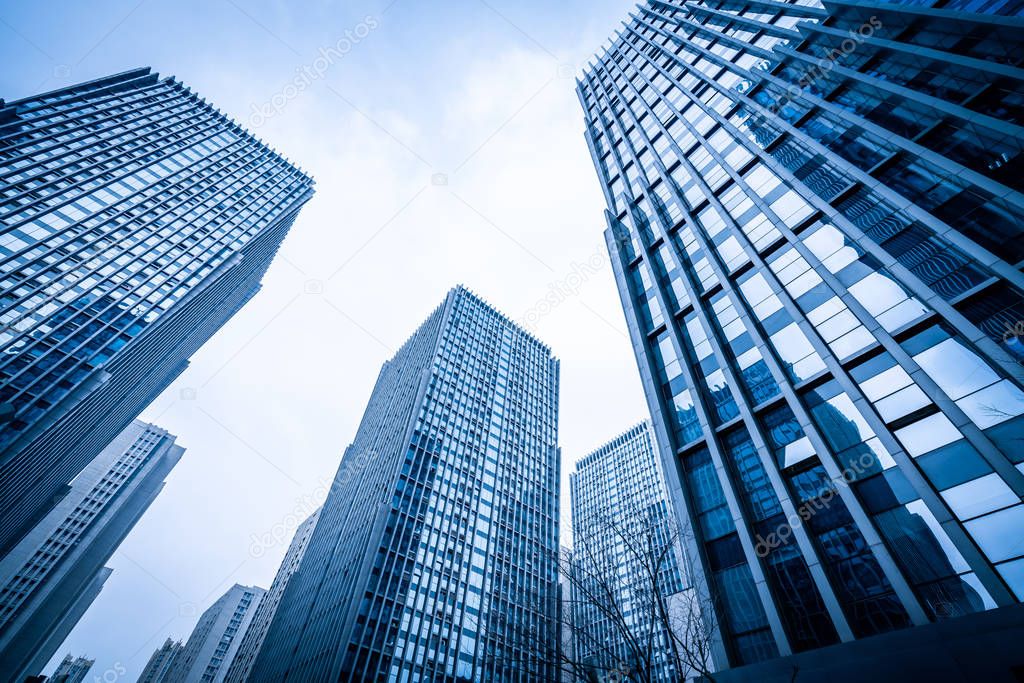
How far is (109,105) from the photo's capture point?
182 feet

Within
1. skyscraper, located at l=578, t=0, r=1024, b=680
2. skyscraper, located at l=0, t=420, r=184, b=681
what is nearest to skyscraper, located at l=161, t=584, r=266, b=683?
skyscraper, located at l=0, t=420, r=184, b=681

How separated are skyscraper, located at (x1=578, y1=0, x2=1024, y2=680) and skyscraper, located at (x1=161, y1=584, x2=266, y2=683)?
154814mm

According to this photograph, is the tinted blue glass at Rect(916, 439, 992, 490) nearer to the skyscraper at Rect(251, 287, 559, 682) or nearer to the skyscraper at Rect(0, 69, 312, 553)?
the skyscraper at Rect(251, 287, 559, 682)

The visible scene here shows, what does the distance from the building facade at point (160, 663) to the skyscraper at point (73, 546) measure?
1458 inches

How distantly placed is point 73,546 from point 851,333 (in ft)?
462

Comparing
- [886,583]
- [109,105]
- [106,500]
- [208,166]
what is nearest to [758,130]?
[886,583]

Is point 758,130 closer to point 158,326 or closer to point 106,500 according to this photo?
point 158,326

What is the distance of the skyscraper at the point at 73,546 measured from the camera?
82.4 m

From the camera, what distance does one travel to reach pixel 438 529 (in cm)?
5944

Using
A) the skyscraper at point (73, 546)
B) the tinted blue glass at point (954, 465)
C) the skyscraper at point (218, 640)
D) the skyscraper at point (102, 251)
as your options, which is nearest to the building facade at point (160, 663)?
the skyscraper at point (218, 640)

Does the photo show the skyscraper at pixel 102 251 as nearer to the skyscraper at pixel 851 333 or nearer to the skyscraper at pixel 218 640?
the skyscraper at pixel 851 333

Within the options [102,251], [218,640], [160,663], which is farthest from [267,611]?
[160,663]

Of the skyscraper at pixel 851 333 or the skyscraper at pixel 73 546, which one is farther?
the skyscraper at pixel 73 546

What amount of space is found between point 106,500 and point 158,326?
92.4m
